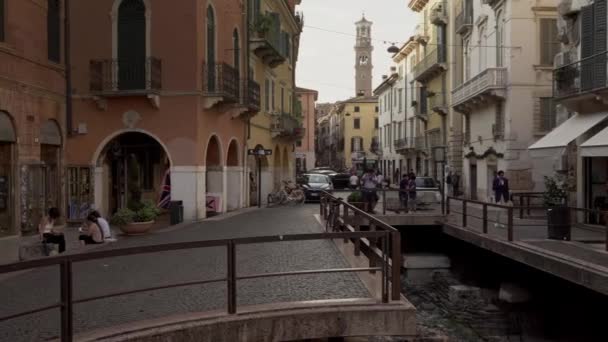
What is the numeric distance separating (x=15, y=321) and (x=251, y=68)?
23315 mm

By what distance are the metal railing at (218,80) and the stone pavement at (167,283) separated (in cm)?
867

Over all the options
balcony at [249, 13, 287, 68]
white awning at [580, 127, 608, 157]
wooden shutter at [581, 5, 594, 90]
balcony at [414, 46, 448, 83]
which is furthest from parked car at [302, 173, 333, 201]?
white awning at [580, 127, 608, 157]

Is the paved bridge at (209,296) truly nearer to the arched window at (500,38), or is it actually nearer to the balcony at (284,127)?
the arched window at (500,38)

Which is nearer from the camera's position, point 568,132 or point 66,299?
point 66,299

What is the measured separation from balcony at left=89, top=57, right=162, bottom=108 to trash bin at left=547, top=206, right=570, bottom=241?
1272 cm

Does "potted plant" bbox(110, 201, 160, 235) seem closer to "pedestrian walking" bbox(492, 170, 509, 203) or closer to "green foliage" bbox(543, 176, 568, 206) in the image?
"green foliage" bbox(543, 176, 568, 206)

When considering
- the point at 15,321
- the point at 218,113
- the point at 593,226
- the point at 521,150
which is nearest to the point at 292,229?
the point at 218,113

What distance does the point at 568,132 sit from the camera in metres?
18.8

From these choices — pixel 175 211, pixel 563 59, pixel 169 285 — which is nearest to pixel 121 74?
pixel 175 211

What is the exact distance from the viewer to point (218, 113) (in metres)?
23.9

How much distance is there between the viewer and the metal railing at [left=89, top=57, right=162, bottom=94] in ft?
69.4

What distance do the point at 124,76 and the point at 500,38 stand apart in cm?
1769

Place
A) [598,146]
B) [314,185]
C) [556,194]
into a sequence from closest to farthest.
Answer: [598,146] < [556,194] < [314,185]

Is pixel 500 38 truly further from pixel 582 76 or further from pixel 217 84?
pixel 217 84
